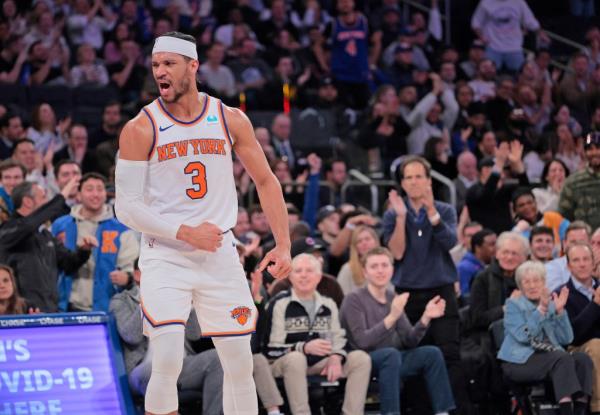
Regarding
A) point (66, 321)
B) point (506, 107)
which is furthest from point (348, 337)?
point (506, 107)

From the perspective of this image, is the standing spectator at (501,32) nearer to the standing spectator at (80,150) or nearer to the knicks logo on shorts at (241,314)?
the standing spectator at (80,150)

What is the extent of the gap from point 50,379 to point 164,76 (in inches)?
103

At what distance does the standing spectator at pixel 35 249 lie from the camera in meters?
9.34

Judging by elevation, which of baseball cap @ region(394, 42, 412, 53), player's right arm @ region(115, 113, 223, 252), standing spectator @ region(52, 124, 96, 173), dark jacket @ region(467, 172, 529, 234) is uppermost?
baseball cap @ region(394, 42, 412, 53)

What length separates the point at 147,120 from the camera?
20.6 feet

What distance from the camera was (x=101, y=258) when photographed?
9.90 meters

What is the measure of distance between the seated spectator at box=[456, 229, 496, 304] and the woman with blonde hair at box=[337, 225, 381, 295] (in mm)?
1167

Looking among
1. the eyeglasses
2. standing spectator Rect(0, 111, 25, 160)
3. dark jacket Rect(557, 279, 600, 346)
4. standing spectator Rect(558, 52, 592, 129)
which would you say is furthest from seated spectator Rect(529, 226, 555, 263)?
standing spectator Rect(558, 52, 592, 129)

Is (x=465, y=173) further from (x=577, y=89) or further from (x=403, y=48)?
(x=577, y=89)

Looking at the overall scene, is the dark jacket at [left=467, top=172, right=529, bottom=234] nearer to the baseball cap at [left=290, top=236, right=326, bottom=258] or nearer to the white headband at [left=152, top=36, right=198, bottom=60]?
the baseball cap at [left=290, top=236, right=326, bottom=258]

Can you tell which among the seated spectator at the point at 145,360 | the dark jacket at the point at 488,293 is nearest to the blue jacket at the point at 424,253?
the dark jacket at the point at 488,293

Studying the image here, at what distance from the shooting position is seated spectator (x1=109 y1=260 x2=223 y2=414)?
28.5 feet

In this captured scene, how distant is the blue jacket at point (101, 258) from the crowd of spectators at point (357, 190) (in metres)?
0.02

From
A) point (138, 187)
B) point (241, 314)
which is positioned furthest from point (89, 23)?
point (241, 314)
